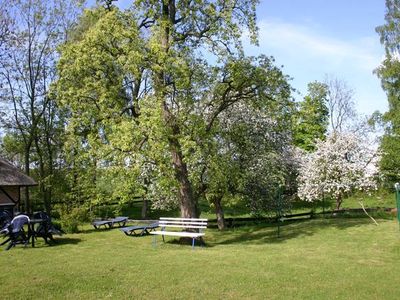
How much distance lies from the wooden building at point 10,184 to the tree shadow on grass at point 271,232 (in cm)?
1185

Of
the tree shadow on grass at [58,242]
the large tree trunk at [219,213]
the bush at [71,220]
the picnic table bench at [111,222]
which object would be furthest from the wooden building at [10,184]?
the large tree trunk at [219,213]

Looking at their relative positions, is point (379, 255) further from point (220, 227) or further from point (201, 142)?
point (220, 227)

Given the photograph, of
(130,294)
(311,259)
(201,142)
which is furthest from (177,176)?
(130,294)

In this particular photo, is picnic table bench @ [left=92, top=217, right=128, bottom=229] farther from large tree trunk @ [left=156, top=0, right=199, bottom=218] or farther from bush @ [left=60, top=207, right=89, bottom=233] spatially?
large tree trunk @ [left=156, top=0, right=199, bottom=218]

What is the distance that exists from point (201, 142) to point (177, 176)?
1.60 m

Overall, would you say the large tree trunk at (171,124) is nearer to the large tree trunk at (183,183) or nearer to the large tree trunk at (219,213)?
the large tree trunk at (183,183)

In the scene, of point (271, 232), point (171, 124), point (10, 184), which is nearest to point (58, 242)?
point (171, 124)

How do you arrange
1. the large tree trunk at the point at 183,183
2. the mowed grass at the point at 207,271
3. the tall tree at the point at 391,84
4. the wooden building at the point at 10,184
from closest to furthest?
the mowed grass at the point at 207,271, the large tree trunk at the point at 183,183, the wooden building at the point at 10,184, the tall tree at the point at 391,84

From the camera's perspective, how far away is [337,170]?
988 inches

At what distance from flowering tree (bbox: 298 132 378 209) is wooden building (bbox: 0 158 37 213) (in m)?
16.0

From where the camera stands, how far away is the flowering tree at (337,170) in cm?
2439

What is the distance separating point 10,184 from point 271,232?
14255 millimetres

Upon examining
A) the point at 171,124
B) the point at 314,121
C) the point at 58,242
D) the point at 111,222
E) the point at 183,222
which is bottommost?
the point at 58,242

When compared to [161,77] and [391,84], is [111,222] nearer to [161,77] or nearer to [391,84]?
[161,77]
